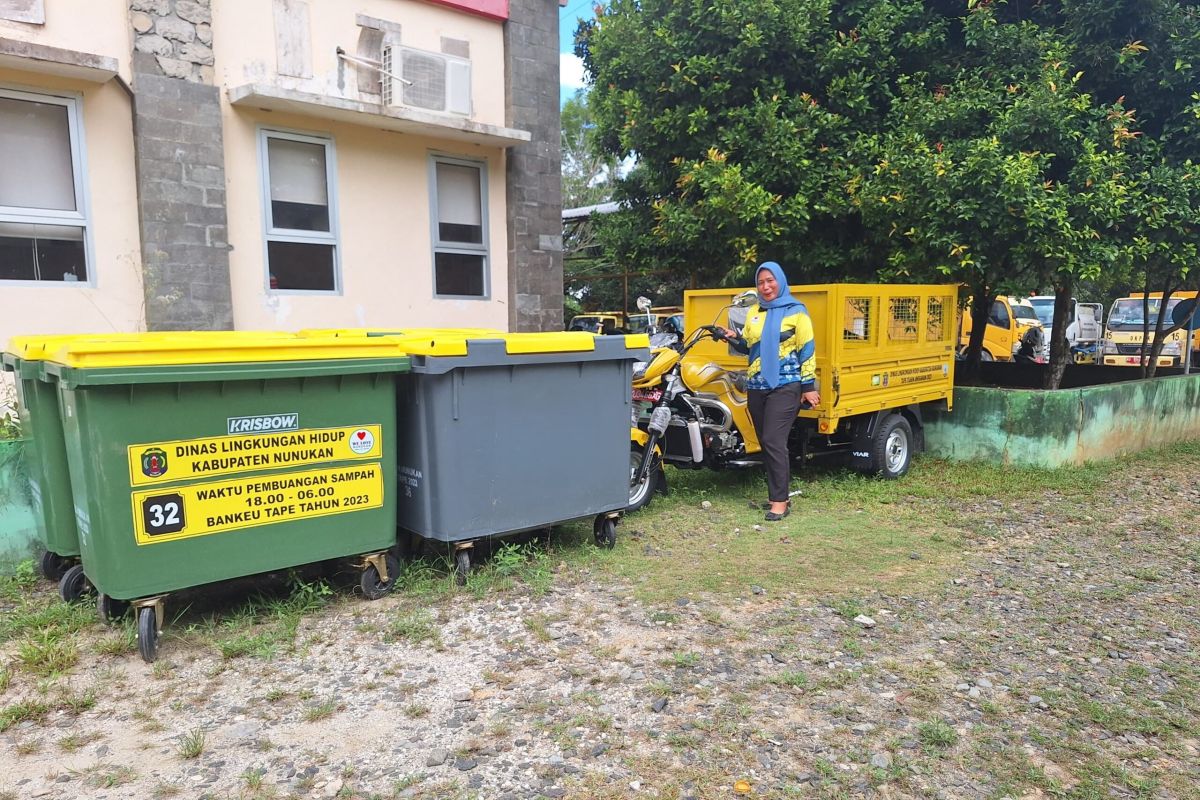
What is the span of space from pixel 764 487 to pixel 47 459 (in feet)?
17.0

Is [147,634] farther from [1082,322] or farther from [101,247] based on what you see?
[1082,322]

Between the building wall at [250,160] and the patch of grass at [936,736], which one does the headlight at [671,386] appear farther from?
the patch of grass at [936,736]

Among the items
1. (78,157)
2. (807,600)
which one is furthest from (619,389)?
(78,157)

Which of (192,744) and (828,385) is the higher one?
(828,385)

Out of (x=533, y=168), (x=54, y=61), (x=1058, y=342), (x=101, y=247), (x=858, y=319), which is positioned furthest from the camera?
(x=1058, y=342)

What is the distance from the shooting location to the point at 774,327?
5.89 metres

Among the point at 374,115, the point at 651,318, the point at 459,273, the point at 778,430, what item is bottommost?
the point at 778,430

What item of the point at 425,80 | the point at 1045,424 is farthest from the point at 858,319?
the point at 425,80

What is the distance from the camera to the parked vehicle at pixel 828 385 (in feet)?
20.2

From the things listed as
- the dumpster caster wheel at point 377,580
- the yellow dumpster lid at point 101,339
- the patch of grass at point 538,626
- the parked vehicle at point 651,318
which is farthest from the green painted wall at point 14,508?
the parked vehicle at point 651,318

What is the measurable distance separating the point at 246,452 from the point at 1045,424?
6844 mm

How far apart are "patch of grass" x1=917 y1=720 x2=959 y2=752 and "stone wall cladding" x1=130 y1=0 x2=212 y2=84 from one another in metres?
6.76

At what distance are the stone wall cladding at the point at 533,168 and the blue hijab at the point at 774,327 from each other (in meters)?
3.27

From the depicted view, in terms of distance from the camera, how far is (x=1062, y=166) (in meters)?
7.44
